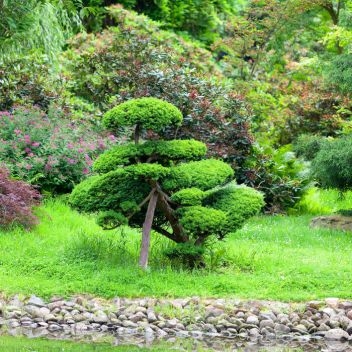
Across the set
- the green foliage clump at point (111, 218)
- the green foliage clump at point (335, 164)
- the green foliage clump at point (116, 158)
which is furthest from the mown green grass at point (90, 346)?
the green foliage clump at point (335, 164)

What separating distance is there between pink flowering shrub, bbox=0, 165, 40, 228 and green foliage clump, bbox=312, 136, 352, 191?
4.44 meters

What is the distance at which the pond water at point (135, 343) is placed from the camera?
8906 millimetres

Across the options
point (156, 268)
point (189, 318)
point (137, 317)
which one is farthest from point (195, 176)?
point (137, 317)

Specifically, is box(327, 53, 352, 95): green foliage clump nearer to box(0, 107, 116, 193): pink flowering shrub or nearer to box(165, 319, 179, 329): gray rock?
box(0, 107, 116, 193): pink flowering shrub

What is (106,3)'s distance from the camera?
25703 mm

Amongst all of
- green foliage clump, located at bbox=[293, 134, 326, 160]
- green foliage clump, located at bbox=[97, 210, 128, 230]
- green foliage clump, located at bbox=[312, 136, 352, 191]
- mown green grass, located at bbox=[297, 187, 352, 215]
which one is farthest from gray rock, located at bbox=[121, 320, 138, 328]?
mown green grass, located at bbox=[297, 187, 352, 215]

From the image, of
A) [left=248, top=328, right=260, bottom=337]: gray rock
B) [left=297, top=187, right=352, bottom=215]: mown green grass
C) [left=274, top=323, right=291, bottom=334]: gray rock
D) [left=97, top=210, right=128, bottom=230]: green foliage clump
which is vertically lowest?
[left=297, top=187, right=352, bottom=215]: mown green grass

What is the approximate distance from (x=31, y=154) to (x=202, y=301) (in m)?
5.18

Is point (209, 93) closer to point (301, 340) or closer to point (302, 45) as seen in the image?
point (301, 340)

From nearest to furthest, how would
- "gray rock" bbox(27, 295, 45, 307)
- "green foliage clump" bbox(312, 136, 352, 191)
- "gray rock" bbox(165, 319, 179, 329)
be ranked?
"gray rock" bbox(165, 319, 179, 329) < "gray rock" bbox(27, 295, 45, 307) < "green foliage clump" bbox(312, 136, 352, 191)

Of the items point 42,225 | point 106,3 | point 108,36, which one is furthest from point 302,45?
point 42,225

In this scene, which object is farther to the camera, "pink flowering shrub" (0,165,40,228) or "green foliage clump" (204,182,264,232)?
"pink flowering shrub" (0,165,40,228)

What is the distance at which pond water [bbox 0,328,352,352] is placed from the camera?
8906 mm

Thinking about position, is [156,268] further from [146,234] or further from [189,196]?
[189,196]
